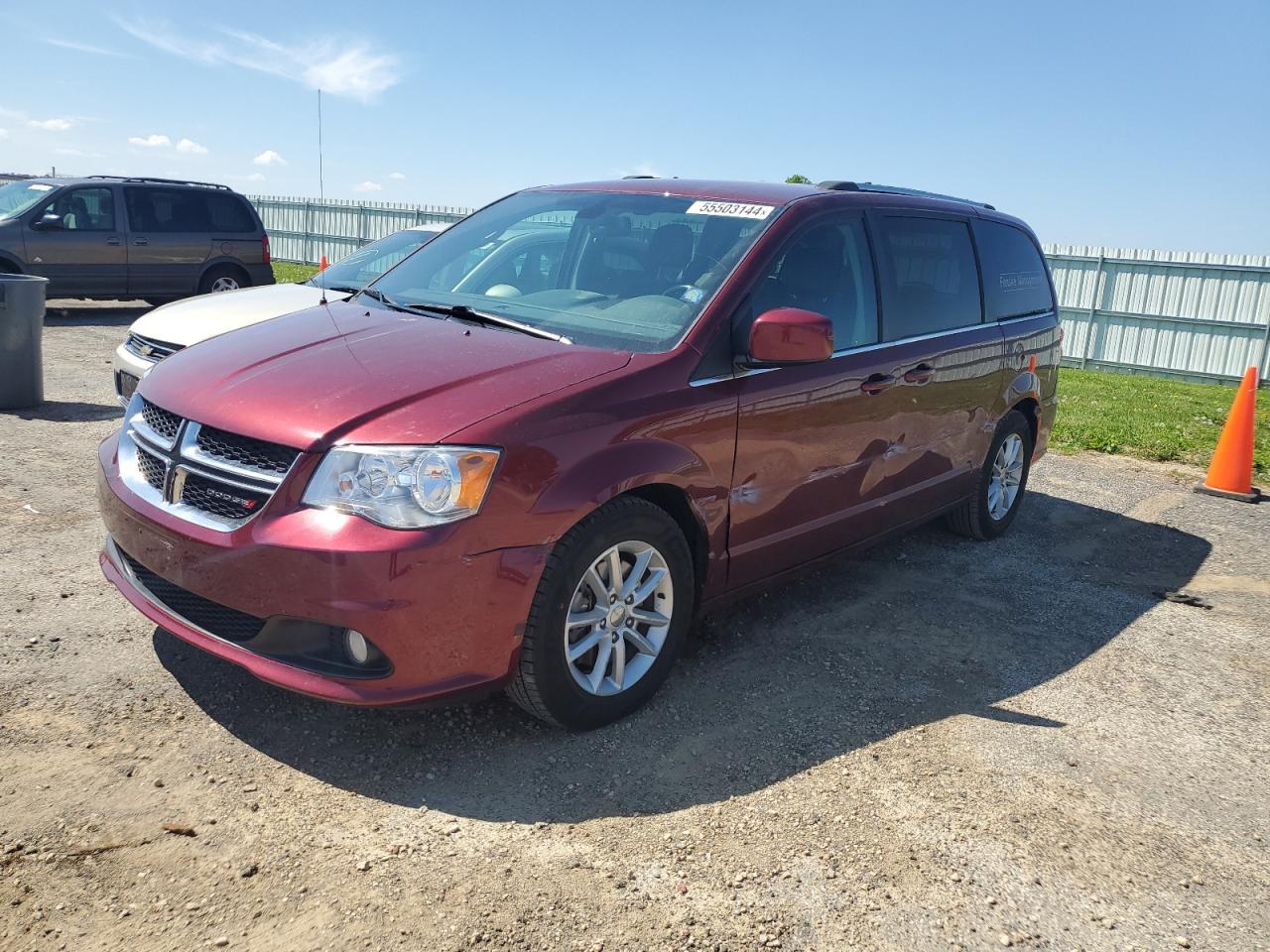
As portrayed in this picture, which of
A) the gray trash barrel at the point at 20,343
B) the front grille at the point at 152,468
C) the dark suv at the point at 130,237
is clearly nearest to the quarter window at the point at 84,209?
the dark suv at the point at 130,237

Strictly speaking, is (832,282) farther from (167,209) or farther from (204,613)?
(167,209)

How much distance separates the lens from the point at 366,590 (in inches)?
119

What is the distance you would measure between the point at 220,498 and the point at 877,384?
9.41 ft

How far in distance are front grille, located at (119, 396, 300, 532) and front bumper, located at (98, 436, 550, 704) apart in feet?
0.21

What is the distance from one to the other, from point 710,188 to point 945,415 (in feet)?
5.83

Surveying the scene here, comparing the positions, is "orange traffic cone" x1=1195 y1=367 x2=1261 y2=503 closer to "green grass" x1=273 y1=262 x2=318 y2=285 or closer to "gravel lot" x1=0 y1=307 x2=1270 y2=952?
"gravel lot" x1=0 y1=307 x2=1270 y2=952

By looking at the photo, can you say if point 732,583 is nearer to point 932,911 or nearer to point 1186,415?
point 932,911

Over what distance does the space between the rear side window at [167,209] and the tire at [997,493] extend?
1229 cm

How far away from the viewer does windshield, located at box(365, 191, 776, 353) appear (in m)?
4.04

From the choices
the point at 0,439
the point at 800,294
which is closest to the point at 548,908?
the point at 800,294

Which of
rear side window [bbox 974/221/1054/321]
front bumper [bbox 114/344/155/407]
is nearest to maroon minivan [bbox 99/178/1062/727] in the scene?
rear side window [bbox 974/221/1054/321]

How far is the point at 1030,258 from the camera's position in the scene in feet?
21.7

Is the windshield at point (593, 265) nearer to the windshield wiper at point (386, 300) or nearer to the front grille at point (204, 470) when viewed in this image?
the windshield wiper at point (386, 300)

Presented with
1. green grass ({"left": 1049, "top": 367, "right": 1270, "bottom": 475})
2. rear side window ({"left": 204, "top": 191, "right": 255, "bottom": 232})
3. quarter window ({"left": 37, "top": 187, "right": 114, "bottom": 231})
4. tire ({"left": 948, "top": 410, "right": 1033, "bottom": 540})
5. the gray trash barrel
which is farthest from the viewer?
rear side window ({"left": 204, "top": 191, "right": 255, "bottom": 232})
